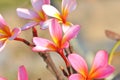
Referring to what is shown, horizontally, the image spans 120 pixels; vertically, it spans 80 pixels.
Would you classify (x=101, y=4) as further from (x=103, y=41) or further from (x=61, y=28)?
(x=61, y=28)

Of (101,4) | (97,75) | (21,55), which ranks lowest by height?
(21,55)

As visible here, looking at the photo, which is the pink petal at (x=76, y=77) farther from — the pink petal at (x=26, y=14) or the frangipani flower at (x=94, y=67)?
the pink petal at (x=26, y=14)

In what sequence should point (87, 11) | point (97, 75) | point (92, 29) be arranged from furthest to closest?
point (87, 11) < point (92, 29) < point (97, 75)

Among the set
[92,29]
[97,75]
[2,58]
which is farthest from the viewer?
[92,29]

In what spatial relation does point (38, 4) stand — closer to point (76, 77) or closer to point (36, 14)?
point (36, 14)

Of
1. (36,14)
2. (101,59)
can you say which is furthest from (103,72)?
(36,14)

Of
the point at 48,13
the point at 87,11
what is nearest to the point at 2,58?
the point at 87,11

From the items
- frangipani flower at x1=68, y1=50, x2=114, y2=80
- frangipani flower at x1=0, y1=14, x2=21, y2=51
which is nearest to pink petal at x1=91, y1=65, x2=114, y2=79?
frangipani flower at x1=68, y1=50, x2=114, y2=80
